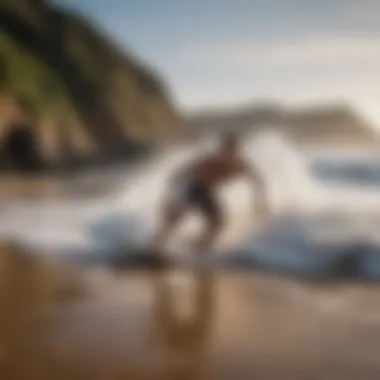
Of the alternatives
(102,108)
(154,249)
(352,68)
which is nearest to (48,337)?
(154,249)

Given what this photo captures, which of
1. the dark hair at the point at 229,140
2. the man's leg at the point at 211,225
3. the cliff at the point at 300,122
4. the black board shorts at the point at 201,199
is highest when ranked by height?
the cliff at the point at 300,122

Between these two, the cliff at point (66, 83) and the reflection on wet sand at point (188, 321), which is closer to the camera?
the reflection on wet sand at point (188, 321)

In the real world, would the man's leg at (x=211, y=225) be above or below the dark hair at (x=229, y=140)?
below

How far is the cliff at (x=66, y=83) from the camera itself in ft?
4.32

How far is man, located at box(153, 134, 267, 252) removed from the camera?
1.26 m

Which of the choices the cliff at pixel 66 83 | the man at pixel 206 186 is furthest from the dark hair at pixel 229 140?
the cliff at pixel 66 83

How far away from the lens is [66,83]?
1.33m

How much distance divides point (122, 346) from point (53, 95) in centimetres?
46

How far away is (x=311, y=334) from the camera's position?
1192 mm

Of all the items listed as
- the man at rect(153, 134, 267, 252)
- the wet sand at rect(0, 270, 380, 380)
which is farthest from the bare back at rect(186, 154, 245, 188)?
the wet sand at rect(0, 270, 380, 380)

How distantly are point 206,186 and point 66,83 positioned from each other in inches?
12.4

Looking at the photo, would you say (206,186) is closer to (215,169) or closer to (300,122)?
(215,169)

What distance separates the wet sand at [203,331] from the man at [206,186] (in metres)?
Answer: 0.07

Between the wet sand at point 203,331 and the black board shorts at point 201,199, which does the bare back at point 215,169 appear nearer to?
the black board shorts at point 201,199
